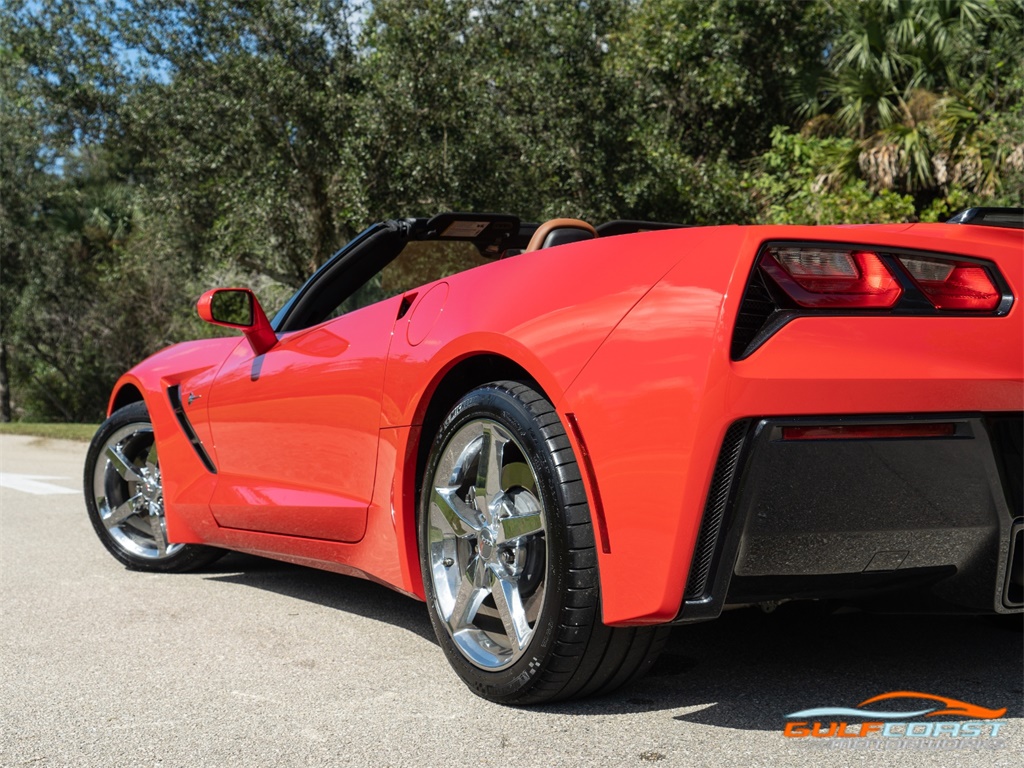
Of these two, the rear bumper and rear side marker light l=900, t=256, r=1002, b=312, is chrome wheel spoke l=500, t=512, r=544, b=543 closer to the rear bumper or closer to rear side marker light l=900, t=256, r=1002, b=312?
the rear bumper

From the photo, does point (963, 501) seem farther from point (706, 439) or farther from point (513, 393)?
point (513, 393)

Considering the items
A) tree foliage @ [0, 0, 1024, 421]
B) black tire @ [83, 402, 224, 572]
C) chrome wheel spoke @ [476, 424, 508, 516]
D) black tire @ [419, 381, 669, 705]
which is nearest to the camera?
black tire @ [419, 381, 669, 705]

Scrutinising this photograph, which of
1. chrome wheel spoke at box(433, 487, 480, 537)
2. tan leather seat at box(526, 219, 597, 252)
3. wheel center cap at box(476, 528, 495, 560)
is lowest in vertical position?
wheel center cap at box(476, 528, 495, 560)

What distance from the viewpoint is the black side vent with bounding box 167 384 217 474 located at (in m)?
4.39

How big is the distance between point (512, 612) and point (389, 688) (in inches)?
18.2

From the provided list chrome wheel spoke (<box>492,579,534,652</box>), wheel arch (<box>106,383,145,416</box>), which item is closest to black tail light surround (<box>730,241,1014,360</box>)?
chrome wheel spoke (<box>492,579,534,652</box>)

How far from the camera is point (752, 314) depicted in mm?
2322

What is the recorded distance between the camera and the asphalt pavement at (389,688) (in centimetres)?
245

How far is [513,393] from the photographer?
8.95 ft

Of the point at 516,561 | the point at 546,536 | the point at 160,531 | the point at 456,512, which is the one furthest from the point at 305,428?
the point at 160,531

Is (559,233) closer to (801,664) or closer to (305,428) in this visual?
(305,428)

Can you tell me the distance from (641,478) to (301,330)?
1952 mm

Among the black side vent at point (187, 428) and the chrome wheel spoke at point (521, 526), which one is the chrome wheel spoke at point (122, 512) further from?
the chrome wheel spoke at point (521, 526)

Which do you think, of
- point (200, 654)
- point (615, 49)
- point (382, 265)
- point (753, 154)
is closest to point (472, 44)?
Answer: point (615, 49)
